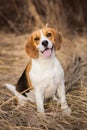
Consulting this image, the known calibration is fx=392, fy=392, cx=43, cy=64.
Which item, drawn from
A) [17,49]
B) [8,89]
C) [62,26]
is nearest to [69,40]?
[62,26]

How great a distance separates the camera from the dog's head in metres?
4.17

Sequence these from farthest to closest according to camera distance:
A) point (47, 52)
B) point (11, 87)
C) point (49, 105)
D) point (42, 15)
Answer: point (42, 15) → point (11, 87) → point (49, 105) → point (47, 52)

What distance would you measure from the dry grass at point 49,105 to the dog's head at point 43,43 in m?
0.65

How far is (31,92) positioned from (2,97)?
46cm

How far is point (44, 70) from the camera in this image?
14.6 ft

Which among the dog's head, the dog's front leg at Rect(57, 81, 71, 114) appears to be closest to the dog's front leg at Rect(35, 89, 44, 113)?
the dog's front leg at Rect(57, 81, 71, 114)

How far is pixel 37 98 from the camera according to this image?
177 inches

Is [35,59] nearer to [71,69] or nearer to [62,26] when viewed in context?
[71,69]

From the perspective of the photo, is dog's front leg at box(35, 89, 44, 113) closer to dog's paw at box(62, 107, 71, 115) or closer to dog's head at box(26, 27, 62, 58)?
dog's paw at box(62, 107, 71, 115)

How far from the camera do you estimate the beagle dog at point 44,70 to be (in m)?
4.25

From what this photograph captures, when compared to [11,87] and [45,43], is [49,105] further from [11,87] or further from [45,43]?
[45,43]

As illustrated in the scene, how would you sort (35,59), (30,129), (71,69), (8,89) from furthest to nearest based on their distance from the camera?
1. (71,69)
2. (8,89)
3. (35,59)
4. (30,129)

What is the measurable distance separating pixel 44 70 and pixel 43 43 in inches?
16.8

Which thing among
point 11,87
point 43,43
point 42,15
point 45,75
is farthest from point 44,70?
point 42,15
